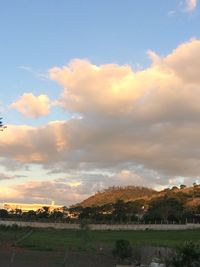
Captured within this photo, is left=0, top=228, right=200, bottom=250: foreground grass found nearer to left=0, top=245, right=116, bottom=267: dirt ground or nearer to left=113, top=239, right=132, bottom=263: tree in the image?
left=113, top=239, right=132, bottom=263: tree

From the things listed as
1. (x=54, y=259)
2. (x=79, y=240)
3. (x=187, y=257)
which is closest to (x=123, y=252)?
(x=54, y=259)

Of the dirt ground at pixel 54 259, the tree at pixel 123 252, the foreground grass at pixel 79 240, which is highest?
the foreground grass at pixel 79 240

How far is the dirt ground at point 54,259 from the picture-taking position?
129 ft

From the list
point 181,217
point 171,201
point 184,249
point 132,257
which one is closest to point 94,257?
point 132,257

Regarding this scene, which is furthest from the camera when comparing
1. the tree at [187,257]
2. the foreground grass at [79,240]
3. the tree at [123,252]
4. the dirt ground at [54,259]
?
the foreground grass at [79,240]

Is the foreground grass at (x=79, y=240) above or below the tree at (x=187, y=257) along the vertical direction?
above

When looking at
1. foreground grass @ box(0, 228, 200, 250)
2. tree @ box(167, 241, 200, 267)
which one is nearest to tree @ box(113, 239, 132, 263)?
foreground grass @ box(0, 228, 200, 250)

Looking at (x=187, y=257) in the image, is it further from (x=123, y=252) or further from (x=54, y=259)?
(x=54, y=259)

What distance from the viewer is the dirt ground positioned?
39.2 m

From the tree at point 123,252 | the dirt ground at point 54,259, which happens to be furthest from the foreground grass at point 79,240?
the dirt ground at point 54,259

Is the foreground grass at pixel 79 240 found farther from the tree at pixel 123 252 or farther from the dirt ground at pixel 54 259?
the dirt ground at pixel 54 259

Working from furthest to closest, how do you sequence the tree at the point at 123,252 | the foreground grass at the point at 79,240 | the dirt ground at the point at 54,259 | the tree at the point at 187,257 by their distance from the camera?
the foreground grass at the point at 79,240
the tree at the point at 123,252
the dirt ground at the point at 54,259
the tree at the point at 187,257

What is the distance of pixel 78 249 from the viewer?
2116 inches

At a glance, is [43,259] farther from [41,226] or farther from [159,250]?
[41,226]
